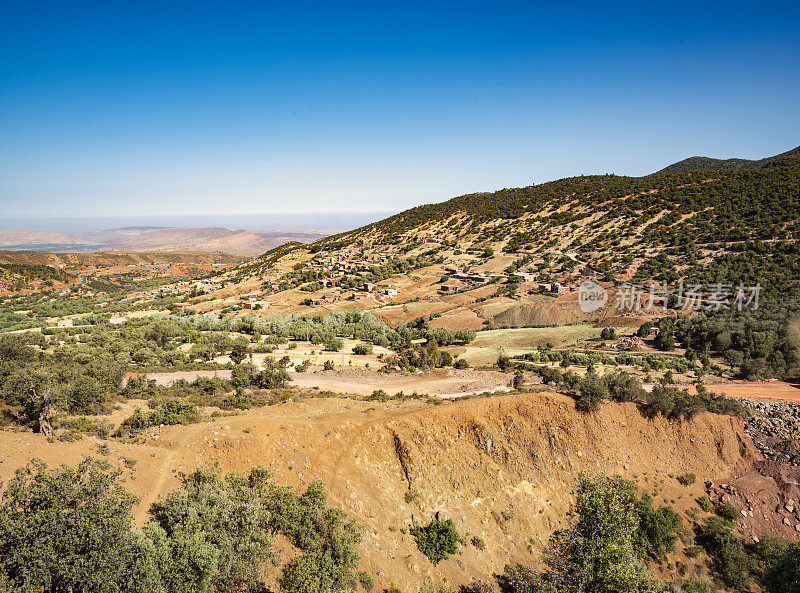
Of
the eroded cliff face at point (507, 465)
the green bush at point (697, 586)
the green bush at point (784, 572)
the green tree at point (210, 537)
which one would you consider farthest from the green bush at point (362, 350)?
the green bush at point (784, 572)

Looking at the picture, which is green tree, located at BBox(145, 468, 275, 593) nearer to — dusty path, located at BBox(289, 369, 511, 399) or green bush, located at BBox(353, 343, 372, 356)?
dusty path, located at BBox(289, 369, 511, 399)

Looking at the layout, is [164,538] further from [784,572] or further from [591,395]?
[784,572]

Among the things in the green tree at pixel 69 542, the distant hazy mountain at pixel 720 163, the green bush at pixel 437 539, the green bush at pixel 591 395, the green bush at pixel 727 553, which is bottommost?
the green bush at pixel 727 553

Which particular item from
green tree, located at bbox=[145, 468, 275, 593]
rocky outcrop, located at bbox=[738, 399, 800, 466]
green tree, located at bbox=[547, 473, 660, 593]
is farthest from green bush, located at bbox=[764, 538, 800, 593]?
green tree, located at bbox=[145, 468, 275, 593]

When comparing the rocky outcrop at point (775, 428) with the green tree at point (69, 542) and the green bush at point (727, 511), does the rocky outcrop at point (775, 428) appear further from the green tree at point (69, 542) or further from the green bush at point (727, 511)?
the green tree at point (69, 542)

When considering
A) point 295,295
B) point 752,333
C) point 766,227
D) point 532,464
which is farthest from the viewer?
point 295,295

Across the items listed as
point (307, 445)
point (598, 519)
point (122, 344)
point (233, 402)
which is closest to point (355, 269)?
point (122, 344)

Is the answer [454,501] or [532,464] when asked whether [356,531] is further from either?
[532,464]
